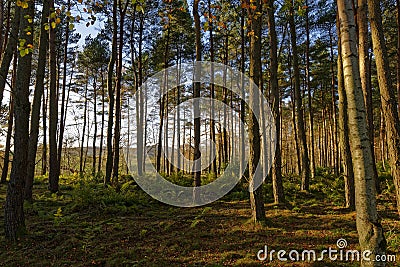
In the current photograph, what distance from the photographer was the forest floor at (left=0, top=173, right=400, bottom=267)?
540cm

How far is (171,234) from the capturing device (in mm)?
6930

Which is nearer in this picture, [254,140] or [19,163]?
[19,163]

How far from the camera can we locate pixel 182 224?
7.89 m

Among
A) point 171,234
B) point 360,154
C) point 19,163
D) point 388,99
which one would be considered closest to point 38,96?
point 19,163

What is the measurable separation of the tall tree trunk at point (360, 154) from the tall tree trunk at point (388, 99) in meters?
3.08

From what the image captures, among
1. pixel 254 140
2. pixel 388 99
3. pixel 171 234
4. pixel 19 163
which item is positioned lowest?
pixel 171 234

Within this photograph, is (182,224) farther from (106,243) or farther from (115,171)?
(115,171)

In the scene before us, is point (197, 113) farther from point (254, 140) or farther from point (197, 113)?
point (254, 140)

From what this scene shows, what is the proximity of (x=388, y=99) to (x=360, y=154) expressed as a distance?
11.6 feet

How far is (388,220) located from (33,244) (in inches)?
328

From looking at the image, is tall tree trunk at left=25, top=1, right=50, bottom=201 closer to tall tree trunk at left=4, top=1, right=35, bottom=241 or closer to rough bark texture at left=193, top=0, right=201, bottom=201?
tall tree trunk at left=4, top=1, right=35, bottom=241

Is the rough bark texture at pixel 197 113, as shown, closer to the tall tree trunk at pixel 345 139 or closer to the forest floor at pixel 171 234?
the forest floor at pixel 171 234

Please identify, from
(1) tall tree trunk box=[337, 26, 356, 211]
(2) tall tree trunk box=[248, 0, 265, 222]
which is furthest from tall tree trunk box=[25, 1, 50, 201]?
(1) tall tree trunk box=[337, 26, 356, 211]

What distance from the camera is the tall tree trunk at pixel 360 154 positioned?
3.01 meters
